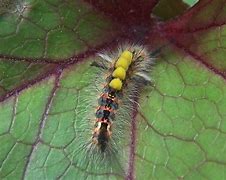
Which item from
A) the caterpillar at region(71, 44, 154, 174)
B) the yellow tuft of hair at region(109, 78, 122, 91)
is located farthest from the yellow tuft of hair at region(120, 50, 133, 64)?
the yellow tuft of hair at region(109, 78, 122, 91)

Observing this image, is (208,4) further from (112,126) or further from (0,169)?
(0,169)

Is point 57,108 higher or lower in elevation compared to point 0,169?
higher

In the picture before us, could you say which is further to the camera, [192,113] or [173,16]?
[173,16]

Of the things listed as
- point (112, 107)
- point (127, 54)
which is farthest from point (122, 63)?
point (112, 107)

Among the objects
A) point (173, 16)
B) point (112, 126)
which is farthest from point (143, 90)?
point (173, 16)

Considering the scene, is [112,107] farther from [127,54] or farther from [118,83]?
[127,54]

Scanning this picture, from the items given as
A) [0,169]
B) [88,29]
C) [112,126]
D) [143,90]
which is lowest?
[0,169]

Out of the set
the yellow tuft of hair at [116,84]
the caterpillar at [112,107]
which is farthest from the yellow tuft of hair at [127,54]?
the yellow tuft of hair at [116,84]
